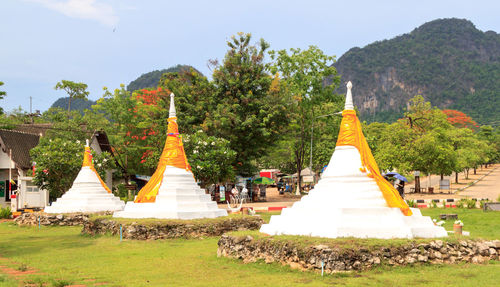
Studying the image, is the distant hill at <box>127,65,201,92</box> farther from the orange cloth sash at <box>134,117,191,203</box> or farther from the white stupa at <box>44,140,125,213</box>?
the orange cloth sash at <box>134,117,191,203</box>

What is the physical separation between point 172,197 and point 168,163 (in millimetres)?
1806

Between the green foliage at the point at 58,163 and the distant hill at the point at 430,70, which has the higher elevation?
the distant hill at the point at 430,70

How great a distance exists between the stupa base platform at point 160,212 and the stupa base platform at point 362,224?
7579mm

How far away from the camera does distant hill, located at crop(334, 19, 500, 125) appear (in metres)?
132

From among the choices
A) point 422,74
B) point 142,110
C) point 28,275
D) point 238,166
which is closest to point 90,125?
point 142,110

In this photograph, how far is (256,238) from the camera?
11891 millimetres

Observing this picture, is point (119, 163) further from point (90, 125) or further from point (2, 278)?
point (2, 278)

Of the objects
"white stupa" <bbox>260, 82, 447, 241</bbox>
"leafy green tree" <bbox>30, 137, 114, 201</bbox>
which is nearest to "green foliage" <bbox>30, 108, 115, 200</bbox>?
"leafy green tree" <bbox>30, 137, 114, 201</bbox>

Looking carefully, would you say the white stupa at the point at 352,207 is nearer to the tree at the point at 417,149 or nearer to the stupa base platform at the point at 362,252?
the stupa base platform at the point at 362,252

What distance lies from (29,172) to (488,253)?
3222cm

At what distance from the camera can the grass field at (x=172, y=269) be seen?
9.52 m

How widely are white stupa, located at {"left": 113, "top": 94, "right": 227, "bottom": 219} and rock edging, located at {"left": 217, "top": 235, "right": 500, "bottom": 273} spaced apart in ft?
25.7

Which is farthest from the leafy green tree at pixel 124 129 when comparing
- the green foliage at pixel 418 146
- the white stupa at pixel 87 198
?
the green foliage at pixel 418 146

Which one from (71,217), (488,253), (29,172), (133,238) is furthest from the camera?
(29,172)
